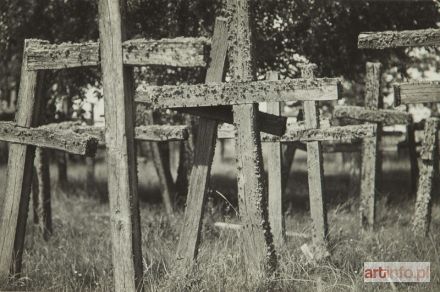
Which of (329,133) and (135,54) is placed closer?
(135,54)

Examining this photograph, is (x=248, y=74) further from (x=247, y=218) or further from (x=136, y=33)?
(x=136, y=33)

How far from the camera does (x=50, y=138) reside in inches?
197

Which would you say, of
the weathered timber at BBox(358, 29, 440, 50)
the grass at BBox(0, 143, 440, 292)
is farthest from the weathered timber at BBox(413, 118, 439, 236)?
the weathered timber at BBox(358, 29, 440, 50)

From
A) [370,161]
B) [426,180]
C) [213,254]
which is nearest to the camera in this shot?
[213,254]

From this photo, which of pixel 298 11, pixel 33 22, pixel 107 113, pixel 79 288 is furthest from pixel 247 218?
pixel 33 22

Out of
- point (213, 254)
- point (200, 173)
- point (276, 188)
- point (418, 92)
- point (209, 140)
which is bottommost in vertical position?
→ point (213, 254)

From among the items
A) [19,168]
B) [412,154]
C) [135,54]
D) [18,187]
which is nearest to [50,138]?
[19,168]

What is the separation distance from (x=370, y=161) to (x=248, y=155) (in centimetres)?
384

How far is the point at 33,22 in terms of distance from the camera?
10.7 meters

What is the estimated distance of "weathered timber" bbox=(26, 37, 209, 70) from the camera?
4.12 meters

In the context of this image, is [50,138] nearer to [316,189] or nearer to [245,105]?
[245,105]

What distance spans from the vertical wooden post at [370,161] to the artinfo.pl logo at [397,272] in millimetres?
2521

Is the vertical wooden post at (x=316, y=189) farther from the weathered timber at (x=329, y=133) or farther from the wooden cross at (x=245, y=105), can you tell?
the wooden cross at (x=245, y=105)

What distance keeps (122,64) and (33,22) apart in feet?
23.1
